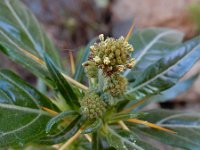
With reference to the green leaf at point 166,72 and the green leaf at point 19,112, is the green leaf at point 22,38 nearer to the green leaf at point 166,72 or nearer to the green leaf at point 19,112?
the green leaf at point 19,112

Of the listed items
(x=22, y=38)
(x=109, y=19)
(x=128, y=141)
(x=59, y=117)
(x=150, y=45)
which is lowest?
(x=128, y=141)

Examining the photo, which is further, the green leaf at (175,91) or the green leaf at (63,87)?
the green leaf at (175,91)

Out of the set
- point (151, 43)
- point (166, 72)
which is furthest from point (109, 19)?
point (166, 72)

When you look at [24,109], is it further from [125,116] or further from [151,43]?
[151,43]

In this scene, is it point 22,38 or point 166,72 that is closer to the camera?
point 166,72

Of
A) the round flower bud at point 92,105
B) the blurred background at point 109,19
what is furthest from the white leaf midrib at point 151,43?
the blurred background at point 109,19

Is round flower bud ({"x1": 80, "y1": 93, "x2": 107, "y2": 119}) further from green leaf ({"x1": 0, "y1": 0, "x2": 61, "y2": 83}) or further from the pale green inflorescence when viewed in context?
green leaf ({"x1": 0, "y1": 0, "x2": 61, "y2": 83})

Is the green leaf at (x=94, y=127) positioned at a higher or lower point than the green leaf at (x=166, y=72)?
lower

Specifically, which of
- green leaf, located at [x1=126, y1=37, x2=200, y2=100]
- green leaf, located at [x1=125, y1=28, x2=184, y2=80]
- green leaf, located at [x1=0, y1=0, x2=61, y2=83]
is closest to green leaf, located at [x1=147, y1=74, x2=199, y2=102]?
green leaf, located at [x1=125, y1=28, x2=184, y2=80]
